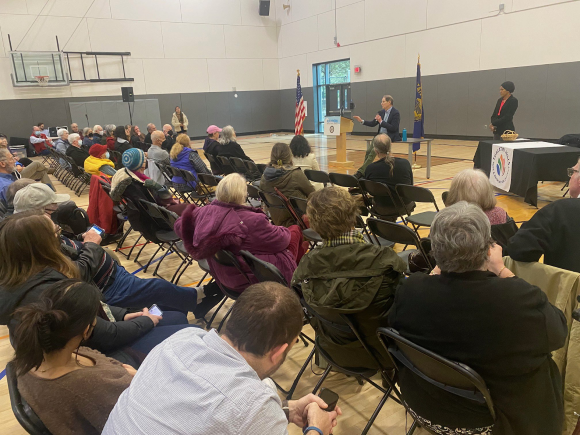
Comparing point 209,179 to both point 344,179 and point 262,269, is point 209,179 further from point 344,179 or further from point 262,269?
point 262,269

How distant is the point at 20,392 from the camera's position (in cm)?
131

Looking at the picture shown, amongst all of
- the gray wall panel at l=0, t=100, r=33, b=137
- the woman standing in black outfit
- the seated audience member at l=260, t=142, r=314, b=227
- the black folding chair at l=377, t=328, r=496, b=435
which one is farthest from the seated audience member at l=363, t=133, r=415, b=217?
the gray wall panel at l=0, t=100, r=33, b=137

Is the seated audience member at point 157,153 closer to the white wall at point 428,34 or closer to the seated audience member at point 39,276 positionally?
the seated audience member at point 39,276

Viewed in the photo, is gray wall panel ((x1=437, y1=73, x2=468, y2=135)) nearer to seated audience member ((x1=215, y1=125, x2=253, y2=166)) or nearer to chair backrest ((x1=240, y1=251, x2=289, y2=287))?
seated audience member ((x1=215, y1=125, x2=253, y2=166))

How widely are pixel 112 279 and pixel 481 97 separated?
1267cm

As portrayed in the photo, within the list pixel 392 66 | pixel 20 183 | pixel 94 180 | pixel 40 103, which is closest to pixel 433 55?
pixel 392 66

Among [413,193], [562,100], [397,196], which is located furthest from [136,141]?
[562,100]

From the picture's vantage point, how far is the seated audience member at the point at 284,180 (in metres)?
4.29

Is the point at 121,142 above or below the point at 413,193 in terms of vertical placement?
above

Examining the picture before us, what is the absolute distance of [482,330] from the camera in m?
1.33

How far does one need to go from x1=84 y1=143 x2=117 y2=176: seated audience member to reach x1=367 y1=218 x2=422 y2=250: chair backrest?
4.75 metres

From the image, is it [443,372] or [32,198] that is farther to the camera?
→ [32,198]

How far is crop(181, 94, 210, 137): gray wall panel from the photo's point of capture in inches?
712

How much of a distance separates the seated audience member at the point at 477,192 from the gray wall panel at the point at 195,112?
17.2 metres
